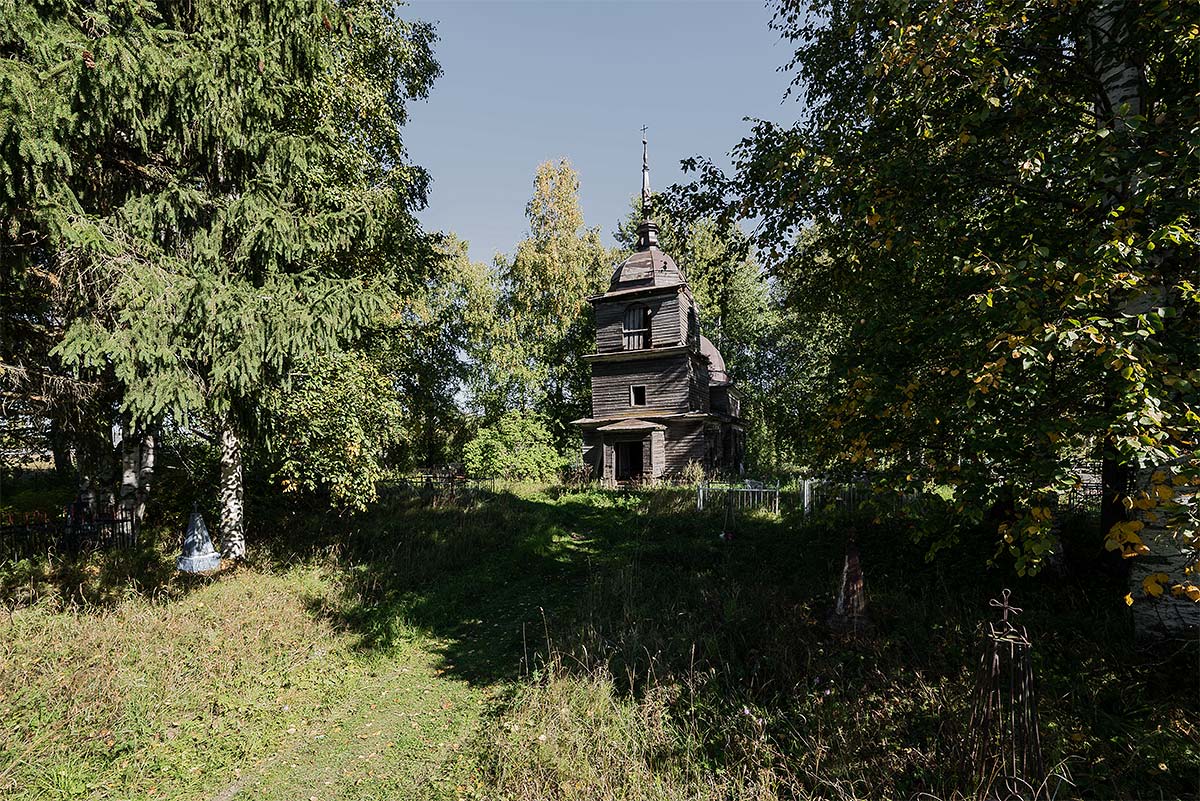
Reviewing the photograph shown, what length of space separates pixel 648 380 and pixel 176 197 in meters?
20.1

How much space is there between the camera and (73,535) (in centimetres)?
1064

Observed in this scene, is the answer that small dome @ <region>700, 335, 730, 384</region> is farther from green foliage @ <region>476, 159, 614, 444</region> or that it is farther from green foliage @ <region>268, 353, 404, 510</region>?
green foliage @ <region>268, 353, 404, 510</region>

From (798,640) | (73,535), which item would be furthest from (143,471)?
(798,640)

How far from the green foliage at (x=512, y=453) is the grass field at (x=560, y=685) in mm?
12419

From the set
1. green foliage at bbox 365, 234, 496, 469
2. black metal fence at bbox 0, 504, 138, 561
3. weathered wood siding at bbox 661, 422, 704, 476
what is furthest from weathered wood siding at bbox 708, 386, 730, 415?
black metal fence at bbox 0, 504, 138, 561

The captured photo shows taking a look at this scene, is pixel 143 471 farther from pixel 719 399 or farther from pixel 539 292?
pixel 719 399

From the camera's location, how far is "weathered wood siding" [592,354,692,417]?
24.6 m

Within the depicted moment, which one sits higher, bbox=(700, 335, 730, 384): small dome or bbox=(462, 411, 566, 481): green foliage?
bbox=(700, 335, 730, 384): small dome

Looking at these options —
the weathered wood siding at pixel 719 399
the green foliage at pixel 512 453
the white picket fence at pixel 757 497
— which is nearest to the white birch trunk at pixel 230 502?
the green foliage at pixel 512 453

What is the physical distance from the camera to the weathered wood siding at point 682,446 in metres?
23.9

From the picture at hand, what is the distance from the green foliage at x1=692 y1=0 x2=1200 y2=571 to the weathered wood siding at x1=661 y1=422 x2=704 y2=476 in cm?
1717

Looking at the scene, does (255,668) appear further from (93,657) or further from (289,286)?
(289,286)

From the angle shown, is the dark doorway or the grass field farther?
the dark doorway

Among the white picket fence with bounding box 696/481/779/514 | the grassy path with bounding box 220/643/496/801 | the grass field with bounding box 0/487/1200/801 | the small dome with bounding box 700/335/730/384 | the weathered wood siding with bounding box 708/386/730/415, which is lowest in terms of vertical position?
the grassy path with bounding box 220/643/496/801
